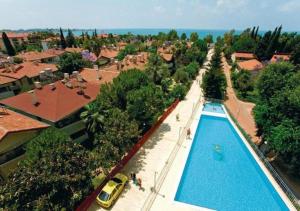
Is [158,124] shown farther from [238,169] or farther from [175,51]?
[175,51]

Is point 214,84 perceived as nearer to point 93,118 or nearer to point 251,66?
point 251,66

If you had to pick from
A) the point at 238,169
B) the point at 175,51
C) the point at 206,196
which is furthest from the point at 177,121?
the point at 175,51

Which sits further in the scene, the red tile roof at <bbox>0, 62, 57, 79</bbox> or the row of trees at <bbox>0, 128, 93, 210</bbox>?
the red tile roof at <bbox>0, 62, 57, 79</bbox>

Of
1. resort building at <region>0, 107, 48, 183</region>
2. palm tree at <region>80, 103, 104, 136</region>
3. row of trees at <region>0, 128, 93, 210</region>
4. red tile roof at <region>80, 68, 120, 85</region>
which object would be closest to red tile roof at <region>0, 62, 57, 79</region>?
red tile roof at <region>80, 68, 120, 85</region>

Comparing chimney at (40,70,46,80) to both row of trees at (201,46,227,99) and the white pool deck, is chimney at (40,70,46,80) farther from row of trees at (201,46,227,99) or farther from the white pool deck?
row of trees at (201,46,227,99)

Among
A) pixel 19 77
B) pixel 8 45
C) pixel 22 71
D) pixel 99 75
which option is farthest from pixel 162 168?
pixel 8 45

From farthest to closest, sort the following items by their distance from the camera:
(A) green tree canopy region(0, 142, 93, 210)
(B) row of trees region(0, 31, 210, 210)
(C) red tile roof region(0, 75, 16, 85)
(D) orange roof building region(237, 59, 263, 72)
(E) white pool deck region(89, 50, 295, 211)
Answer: (D) orange roof building region(237, 59, 263, 72)
(C) red tile roof region(0, 75, 16, 85)
(E) white pool deck region(89, 50, 295, 211)
(B) row of trees region(0, 31, 210, 210)
(A) green tree canopy region(0, 142, 93, 210)
